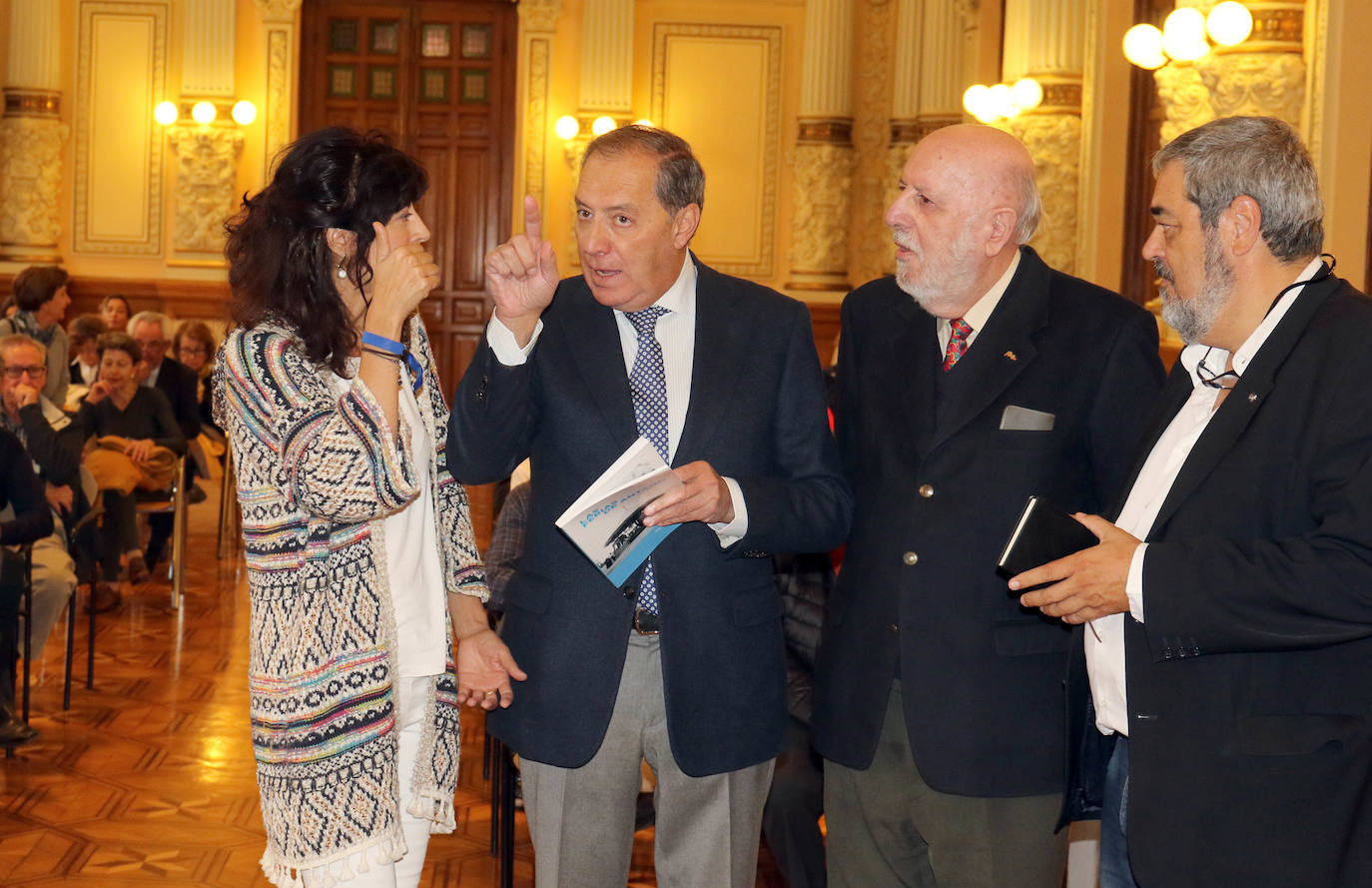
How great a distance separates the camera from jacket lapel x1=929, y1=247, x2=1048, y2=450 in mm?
2543

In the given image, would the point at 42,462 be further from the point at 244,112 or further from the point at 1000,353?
the point at 244,112

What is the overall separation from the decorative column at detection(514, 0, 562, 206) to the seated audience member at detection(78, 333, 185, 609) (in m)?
7.07

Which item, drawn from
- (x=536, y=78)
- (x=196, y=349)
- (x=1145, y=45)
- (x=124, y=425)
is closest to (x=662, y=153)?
(x=1145, y=45)

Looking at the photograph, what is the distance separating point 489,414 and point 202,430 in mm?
7525

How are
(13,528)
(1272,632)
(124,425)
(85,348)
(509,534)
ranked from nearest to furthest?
(1272,632)
(509,534)
(13,528)
(124,425)
(85,348)

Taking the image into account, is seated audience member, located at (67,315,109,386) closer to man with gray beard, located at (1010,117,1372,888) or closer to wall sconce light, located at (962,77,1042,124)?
wall sconce light, located at (962,77,1042,124)

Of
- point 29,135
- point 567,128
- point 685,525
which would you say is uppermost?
point 567,128

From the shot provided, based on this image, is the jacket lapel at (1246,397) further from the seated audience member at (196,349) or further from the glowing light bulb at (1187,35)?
the seated audience member at (196,349)

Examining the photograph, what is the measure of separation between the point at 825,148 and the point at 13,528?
34.8 ft

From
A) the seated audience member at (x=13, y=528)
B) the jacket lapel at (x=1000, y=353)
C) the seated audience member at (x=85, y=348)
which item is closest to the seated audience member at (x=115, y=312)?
the seated audience member at (x=85, y=348)

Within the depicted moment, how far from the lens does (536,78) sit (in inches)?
587

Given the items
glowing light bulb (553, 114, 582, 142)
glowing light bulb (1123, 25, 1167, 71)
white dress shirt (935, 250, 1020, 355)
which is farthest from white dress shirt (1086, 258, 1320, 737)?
glowing light bulb (553, 114, 582, 142)

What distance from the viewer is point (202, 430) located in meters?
9.47

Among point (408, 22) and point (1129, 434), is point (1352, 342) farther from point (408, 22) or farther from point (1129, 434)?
point (408, 22)
